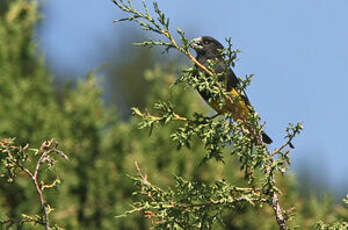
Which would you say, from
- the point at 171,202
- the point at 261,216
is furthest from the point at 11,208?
the point at 171,202

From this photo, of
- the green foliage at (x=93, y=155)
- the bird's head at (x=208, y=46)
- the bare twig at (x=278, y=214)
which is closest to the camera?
the bare twig at (x=278, y=214)

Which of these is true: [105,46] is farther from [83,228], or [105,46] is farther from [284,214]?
[284,214]

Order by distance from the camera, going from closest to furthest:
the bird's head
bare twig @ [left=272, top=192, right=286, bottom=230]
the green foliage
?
bare twig @ [left=272, top=192, right=286, bottom=230]
the bird's head
the green foliage

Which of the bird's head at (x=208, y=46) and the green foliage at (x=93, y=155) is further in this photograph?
the green foliage at (x=93, y=155)

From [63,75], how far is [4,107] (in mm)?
9703

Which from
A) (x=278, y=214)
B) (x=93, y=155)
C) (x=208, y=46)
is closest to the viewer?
(x=278, y=214)

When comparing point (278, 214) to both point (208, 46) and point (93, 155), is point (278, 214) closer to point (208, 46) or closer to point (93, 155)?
point (208, 46)

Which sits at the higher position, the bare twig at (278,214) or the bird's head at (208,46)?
the bird's head at (208,46)

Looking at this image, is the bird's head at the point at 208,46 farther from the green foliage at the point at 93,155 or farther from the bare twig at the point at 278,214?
the bare twig at the point at 278,214

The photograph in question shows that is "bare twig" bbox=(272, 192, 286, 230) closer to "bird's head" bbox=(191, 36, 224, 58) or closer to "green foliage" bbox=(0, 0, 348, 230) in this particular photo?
"green foliage" bbox=(0, 0, 348, 230)

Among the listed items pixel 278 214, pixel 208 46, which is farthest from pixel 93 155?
pixel 278 214

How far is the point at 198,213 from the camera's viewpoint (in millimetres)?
3000

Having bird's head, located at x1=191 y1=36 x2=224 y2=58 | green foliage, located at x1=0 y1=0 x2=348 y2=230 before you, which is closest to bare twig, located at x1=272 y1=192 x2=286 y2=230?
green foliage, located at x1=0 y1=0 x2=348 y2=230

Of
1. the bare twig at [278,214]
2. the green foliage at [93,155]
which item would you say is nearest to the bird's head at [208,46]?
the green foliage at [93,155]
